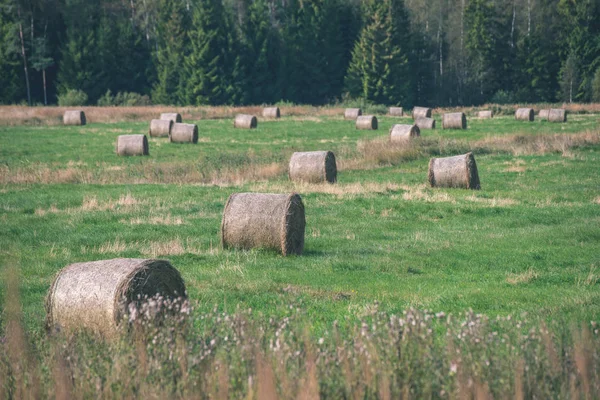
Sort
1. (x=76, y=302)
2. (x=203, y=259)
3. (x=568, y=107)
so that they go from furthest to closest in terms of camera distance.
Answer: (x=568, y=107), (x=203, y=259), (x=76, y=302)

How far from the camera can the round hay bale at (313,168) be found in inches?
1005

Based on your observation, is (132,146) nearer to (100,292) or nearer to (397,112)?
(100,292)

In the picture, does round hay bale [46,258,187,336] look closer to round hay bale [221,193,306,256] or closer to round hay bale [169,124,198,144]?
round hay bale [221,193,306,256]

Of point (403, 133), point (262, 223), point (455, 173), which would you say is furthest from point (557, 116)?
point (262, 223)

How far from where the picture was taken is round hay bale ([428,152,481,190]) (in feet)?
80.5

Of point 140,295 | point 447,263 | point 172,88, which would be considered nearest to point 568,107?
point 172,88

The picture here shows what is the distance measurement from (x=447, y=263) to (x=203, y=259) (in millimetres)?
4236

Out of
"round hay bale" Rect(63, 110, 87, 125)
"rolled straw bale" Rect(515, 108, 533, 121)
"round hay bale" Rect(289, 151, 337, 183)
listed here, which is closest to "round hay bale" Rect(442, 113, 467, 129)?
"rolled straw bale" Rect(515, 108, 533, 121)

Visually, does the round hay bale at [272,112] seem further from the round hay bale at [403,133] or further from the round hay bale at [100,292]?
the round hay bale at [100,292]

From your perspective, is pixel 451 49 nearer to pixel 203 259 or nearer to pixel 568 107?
pixel 568 107

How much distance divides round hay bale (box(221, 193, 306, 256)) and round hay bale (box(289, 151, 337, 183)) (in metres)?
10.3

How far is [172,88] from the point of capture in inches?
3647

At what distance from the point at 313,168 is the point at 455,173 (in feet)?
14.1

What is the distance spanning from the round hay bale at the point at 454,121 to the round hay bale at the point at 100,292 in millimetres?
43725
